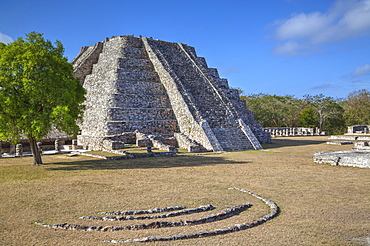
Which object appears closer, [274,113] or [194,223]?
[194,223]

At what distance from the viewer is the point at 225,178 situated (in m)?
10.9

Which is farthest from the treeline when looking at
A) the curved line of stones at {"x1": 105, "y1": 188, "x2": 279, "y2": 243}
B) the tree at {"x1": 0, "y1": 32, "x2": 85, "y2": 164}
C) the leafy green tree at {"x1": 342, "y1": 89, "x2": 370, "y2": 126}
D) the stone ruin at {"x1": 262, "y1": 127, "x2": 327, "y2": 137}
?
the curved line of stones at {"x1": 105, "y1": 188, "x2": 279, "y2": 243}

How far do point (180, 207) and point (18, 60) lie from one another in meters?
10.5

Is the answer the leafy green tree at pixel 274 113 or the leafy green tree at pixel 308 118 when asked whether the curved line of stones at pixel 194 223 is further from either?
the leafy green tree at pixel 308 118

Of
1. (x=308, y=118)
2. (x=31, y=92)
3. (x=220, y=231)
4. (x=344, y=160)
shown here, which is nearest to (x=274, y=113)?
(x=308, y=118)

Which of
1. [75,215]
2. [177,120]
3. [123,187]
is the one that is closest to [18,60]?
[123,187]

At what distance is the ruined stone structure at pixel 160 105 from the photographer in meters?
21.7

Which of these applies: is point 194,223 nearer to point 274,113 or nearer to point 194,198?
point 194,198

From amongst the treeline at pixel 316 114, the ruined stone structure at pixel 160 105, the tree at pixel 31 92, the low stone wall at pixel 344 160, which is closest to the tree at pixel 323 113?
the treeline at pixel 316 114

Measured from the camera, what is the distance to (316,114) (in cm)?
4656

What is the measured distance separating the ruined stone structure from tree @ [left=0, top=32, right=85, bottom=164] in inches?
253

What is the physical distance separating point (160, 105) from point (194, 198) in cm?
1811

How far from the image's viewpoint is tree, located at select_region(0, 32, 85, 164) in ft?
42.1

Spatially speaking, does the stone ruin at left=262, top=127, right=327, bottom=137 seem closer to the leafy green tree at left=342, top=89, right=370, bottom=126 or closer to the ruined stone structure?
the leafy green tree at left=342, top=89, right=370, bottom=126
